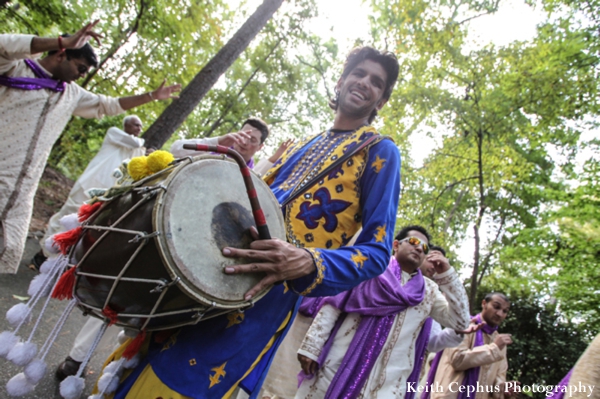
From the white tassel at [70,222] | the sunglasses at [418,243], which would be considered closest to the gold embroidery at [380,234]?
the white tassel at [70,222]

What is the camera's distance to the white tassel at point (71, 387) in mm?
1323

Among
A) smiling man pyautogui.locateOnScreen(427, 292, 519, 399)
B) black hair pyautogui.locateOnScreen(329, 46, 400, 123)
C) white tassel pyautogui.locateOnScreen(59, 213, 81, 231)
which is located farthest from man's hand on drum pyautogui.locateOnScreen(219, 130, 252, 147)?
smiling man pyautogui.locateOnScreen(427, 292, 519, 399)

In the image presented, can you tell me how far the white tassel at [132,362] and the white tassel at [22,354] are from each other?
36cm

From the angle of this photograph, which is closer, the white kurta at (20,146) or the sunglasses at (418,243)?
the white kurta at (20,146)

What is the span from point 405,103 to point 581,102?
3780mm

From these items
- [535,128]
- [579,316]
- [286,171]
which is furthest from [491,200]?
[286,171]

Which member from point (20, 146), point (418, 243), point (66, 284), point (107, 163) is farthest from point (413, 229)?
point (107, 163)

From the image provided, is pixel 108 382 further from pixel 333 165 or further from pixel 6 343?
pixel 333 165

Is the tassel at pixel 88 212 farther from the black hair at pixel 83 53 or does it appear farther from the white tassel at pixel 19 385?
the black hair at pixel 83 53

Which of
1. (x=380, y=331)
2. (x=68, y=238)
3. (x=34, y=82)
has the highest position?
(x=380, y=331)

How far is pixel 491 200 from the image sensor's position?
46.8ft

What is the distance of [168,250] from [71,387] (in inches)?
28.8

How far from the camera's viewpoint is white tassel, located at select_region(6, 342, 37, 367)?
4.50 ft

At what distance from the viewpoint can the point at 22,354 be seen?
139 cm
